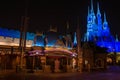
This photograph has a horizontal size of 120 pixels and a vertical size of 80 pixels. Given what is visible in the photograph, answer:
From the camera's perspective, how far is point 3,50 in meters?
45.4

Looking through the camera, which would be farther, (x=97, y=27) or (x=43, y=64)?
(x=97, y=27)

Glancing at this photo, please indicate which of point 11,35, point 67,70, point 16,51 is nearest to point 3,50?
point 16,51

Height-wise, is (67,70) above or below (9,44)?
below

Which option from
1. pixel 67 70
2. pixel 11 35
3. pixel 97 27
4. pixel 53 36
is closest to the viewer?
pixel 67 70

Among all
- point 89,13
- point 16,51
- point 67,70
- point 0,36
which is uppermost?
point 89,13

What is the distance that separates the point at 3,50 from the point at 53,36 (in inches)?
605

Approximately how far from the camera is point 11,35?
5284cm

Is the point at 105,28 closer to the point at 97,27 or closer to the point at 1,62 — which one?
the point at 97,27

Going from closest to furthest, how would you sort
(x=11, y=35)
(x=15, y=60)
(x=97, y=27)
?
(x=15, y=60) < (x=11, y=35) < (x=97, y=27)

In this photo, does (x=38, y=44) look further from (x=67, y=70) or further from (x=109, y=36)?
(x=109, y=36)

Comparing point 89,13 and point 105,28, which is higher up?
point 89,13

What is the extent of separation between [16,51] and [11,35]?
7.50 m

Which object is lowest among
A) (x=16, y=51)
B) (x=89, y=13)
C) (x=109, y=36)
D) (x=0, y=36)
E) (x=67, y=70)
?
(x=67, y=70)

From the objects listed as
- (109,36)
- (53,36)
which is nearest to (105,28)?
(109,36)
